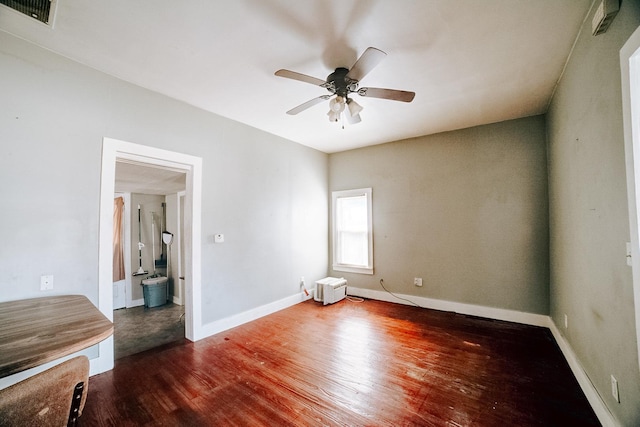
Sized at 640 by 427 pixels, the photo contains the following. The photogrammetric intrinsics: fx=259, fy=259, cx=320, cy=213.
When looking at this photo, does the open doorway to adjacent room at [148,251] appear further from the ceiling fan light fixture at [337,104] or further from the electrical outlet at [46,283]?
the ceiling fan light fixture at [337,104]

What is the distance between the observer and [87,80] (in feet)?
7.76

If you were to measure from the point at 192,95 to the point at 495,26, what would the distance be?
114 inches

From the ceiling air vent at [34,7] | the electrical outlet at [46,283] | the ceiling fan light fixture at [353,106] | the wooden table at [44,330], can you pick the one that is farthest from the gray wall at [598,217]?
the electrical outlet at [46,283]

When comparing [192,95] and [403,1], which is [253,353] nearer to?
[192,95]

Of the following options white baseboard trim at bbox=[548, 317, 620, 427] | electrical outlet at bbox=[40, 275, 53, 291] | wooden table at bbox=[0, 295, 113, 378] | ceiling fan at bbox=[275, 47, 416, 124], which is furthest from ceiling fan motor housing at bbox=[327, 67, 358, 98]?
white baseboard trim at bbox=[548, 317, 620, 427]

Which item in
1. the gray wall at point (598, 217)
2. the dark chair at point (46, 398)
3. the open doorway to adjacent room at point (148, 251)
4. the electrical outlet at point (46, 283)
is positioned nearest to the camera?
the dark chair at point (46, 398)

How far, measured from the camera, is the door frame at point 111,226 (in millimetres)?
2387

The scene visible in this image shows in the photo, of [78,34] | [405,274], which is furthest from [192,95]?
[405,274]

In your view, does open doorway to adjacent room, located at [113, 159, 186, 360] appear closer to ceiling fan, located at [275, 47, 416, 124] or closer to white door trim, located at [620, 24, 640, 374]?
ceiling fan, located at [275, 47, 416, 124]

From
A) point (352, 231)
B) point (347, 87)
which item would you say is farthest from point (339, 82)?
point (352, 231)

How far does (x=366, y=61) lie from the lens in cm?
186

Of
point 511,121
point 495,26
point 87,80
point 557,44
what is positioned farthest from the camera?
point 511,121

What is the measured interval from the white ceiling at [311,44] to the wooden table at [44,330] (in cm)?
201

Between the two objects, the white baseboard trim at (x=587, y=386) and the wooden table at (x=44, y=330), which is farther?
the white baseboard trim at (x=587, y=386)
